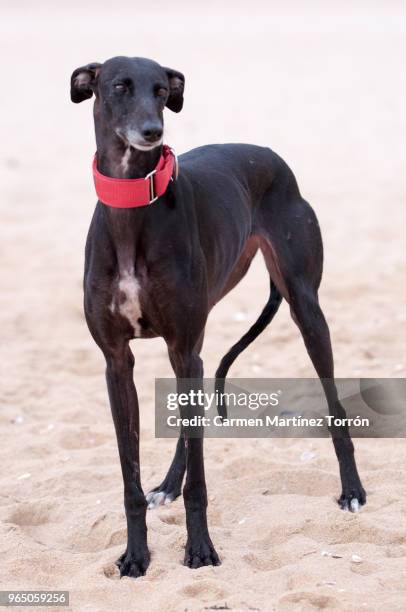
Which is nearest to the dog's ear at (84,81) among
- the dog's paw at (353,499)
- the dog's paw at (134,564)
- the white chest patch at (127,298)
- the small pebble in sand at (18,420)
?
the white chest patch at (127,298)

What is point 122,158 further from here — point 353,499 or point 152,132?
point 353,499

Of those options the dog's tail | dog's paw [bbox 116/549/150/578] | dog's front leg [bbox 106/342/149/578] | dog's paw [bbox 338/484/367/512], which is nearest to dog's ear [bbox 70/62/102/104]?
dog's front leg [bbox 106/342/149/578]

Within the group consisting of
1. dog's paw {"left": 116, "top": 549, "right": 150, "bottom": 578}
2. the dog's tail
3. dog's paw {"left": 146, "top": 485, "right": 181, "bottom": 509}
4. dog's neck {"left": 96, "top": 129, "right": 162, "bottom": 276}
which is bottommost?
dog's paw {"left": 116, "top": 549, "right": 150, "bottom": 578}

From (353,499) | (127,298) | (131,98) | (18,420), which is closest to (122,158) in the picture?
(131,98)

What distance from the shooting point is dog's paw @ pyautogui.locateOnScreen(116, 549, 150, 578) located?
4.00 metres

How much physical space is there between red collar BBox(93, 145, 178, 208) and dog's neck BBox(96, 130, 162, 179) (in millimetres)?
27

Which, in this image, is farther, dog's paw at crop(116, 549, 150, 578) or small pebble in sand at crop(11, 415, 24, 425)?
small pebble in sand at crop(11, 415, 24, 425)

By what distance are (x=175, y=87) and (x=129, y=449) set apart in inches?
54.8

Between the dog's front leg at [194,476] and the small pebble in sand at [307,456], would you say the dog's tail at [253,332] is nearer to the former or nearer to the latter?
the small pebble in sand at [307,456]

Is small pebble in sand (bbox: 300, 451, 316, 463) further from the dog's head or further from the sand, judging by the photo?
the dog's head

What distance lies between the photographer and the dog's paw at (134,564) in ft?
13.1

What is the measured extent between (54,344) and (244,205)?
8.74 feet

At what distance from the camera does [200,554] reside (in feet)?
13.2

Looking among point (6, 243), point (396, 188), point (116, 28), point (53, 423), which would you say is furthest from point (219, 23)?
point (53, 423)
